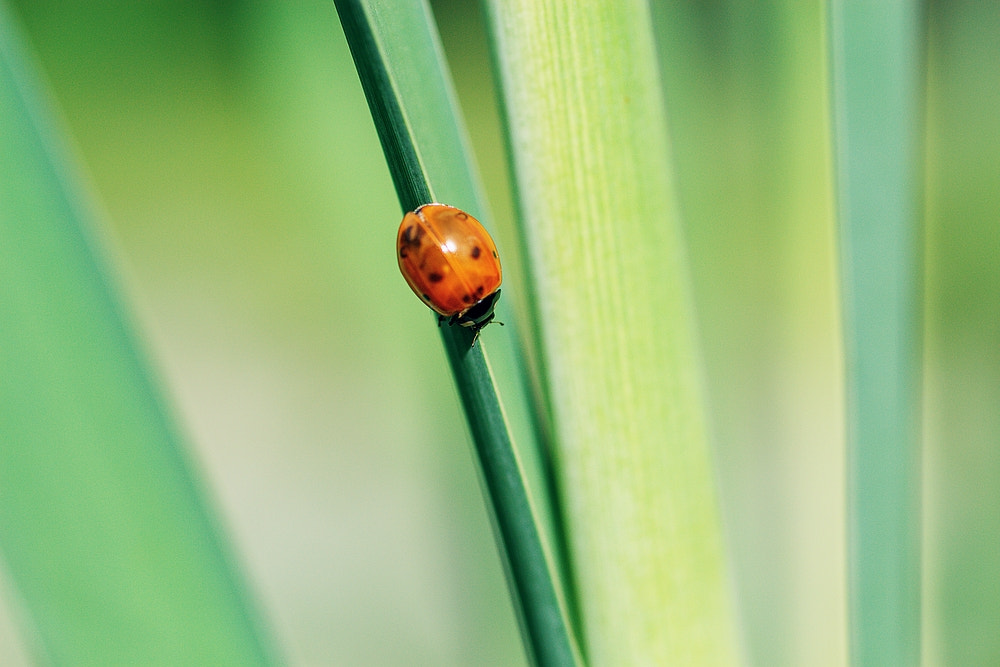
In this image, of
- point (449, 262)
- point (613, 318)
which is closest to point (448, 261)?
point (449, 262)

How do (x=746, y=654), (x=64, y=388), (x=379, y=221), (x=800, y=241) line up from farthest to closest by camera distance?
1. (x=800, y=241)
2. (x=379, y=221)
3. (x=746, y=654)
4. (x=64, y=388)

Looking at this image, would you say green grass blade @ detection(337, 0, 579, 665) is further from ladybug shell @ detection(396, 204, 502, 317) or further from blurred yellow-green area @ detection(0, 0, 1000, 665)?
blurred yellow-green area @ detection(0, 0, 1000, 665)

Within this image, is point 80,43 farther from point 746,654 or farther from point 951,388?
point 951,388

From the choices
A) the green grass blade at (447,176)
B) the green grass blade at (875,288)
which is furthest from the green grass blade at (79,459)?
the green grass blade at (875,288)

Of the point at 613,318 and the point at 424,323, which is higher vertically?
the point at 613,318

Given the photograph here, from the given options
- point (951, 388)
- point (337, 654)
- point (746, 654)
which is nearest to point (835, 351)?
point (951, 388)

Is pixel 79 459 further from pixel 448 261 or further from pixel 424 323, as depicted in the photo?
pixel 424 323

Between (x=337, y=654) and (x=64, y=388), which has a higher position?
(x=64, y=388)
